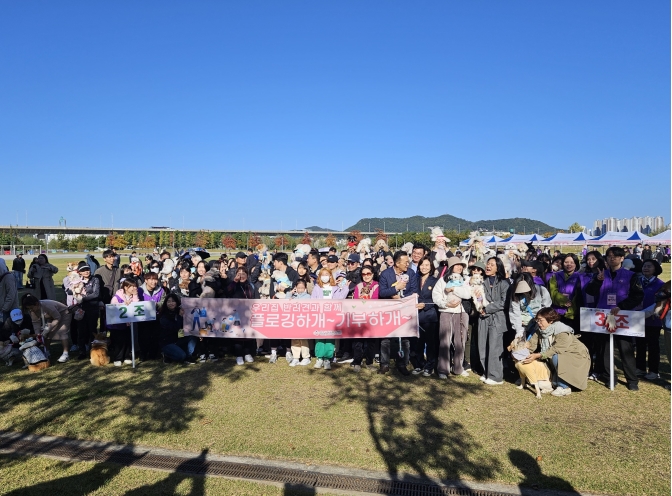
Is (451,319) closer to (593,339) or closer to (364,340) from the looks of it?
(364,340)

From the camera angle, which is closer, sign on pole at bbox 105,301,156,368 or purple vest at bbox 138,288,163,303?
sign on pole at bbox 105,301,156,368

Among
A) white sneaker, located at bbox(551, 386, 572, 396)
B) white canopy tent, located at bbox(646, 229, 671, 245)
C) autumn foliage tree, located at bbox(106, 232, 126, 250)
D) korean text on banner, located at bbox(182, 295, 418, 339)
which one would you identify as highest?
autumn foliage tree, located at bbox(106, 232, 126, 250)

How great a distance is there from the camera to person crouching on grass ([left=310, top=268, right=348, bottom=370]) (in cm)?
888

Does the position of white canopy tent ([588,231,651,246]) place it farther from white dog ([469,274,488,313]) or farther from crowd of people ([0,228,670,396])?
Result: white dog ([469,274,488,313])

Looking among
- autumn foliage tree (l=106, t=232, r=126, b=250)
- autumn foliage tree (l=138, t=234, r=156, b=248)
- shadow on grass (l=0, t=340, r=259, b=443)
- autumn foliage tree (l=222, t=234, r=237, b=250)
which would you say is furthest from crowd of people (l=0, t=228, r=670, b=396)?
autumn foliage tree (l=222, t=234, r=237, b=250)

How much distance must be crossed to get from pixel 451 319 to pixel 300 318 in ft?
9.24

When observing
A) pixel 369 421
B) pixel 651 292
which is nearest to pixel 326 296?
pixel 369 421

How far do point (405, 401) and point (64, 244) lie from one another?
105193 mm

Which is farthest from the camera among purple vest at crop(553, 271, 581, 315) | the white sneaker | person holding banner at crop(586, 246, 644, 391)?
purple vest at crop(553, 271, 581, 315)

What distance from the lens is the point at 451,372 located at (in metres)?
8.26

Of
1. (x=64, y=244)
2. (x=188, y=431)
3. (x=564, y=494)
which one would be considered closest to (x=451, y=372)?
(x=564, y=494)

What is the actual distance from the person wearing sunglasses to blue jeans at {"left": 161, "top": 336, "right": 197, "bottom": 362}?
128 inches

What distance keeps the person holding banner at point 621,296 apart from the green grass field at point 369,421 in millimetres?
362

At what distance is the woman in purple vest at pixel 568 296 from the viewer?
815 centimetres
